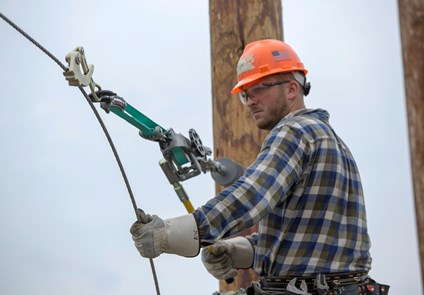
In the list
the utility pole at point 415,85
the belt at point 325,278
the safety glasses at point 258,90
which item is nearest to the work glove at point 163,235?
the belt at point 325,278

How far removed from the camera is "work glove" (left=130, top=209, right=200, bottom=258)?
280 centimetres

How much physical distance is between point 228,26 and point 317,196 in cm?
169

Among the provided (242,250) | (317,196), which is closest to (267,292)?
(317,196)

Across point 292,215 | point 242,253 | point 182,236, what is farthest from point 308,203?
point 242,253

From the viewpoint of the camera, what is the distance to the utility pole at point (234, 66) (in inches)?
170

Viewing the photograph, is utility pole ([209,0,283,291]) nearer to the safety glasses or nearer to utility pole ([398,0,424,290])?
the safety glasses

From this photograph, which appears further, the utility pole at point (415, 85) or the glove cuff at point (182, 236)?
the glove cuff at point (182, 236)

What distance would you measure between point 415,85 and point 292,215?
159 centimetres

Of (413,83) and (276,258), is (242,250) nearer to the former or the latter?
(276,258)

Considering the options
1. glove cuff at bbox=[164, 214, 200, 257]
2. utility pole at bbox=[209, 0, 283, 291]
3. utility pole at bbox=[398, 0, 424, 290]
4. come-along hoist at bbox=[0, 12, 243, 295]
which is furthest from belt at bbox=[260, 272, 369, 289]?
utility pole at bbox=[398, 0, 424, 290]

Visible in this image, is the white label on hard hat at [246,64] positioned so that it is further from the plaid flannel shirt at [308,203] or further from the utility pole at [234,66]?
the utility pole at [234,66]

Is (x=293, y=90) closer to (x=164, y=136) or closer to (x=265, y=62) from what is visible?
(x=265, y=62)

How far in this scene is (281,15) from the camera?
456cm

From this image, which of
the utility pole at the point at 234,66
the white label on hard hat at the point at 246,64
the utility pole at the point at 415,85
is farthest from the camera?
the utility pole at the point at 234,66
